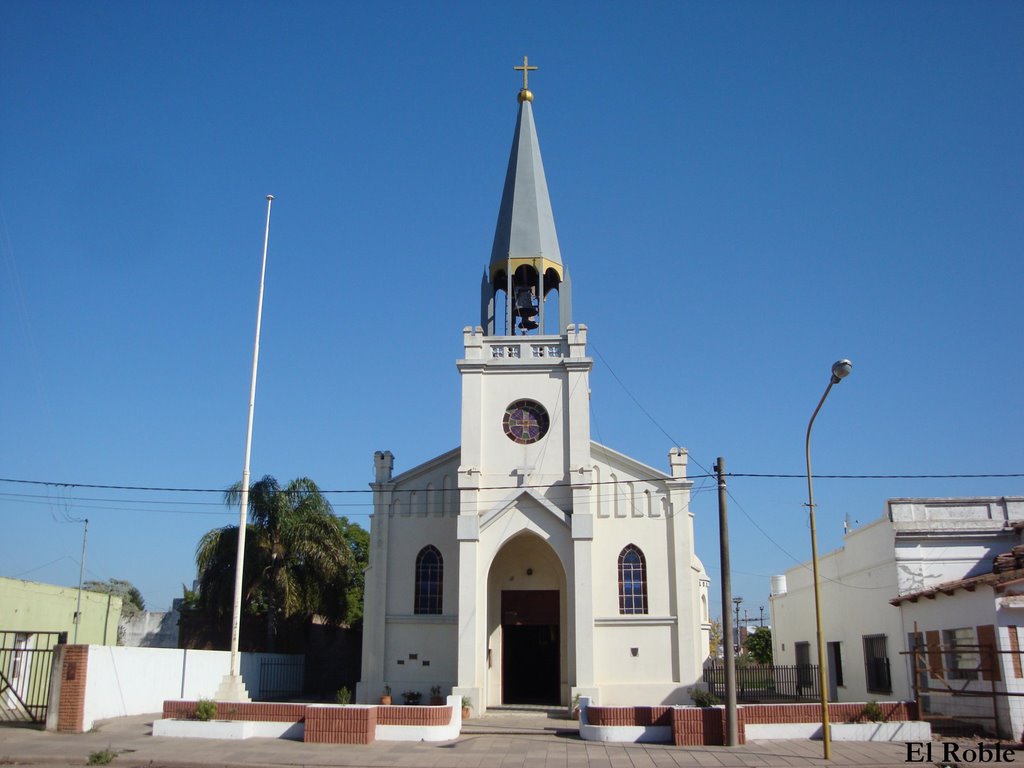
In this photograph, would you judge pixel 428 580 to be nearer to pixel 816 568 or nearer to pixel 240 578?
pixel 240 578

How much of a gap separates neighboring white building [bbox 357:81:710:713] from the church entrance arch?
0.05 m

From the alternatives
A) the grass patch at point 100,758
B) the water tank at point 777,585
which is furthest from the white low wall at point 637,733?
the water tank at point 777,585

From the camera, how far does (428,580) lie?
31562mm

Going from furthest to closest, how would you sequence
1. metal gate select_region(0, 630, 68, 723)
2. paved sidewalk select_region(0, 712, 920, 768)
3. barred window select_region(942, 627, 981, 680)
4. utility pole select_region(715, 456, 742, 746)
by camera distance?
metal gate select_region(0, 630, 68, 723) → barred window select_region(942, 627, 981, 680) → utility pole select_region(715, 456, 742, 746) → paved sidewalk select_region(0, 712, 920, 768)

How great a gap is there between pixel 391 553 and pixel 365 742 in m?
11.4

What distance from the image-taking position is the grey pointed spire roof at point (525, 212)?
33281 millimetres

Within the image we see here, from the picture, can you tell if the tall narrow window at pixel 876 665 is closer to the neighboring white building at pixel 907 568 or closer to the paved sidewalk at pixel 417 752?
the neighboring white building at pixel 907 568

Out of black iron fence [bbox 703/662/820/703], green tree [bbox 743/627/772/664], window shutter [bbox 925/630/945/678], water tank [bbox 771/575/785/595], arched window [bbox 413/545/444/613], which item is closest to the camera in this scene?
window shutter [bbox 925/630/945/678]

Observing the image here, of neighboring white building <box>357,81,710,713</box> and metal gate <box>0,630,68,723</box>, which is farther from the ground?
neighboring white building <box>357,81,710,713</box>

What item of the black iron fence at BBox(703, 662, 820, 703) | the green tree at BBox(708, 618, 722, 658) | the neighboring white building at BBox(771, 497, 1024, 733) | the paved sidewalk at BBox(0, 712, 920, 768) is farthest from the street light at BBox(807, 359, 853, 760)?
the green tree at BBox(708, 618, 722, 658)

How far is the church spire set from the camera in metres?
33.0

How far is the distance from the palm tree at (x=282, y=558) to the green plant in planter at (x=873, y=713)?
2042 cm

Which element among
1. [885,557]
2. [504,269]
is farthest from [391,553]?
[885,557]

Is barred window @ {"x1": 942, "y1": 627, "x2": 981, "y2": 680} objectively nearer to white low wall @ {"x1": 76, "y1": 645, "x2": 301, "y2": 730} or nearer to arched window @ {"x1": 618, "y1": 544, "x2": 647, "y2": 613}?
arched window @ {"x1": 618, "y1": 544, "x2": 647, "y2": 613}
